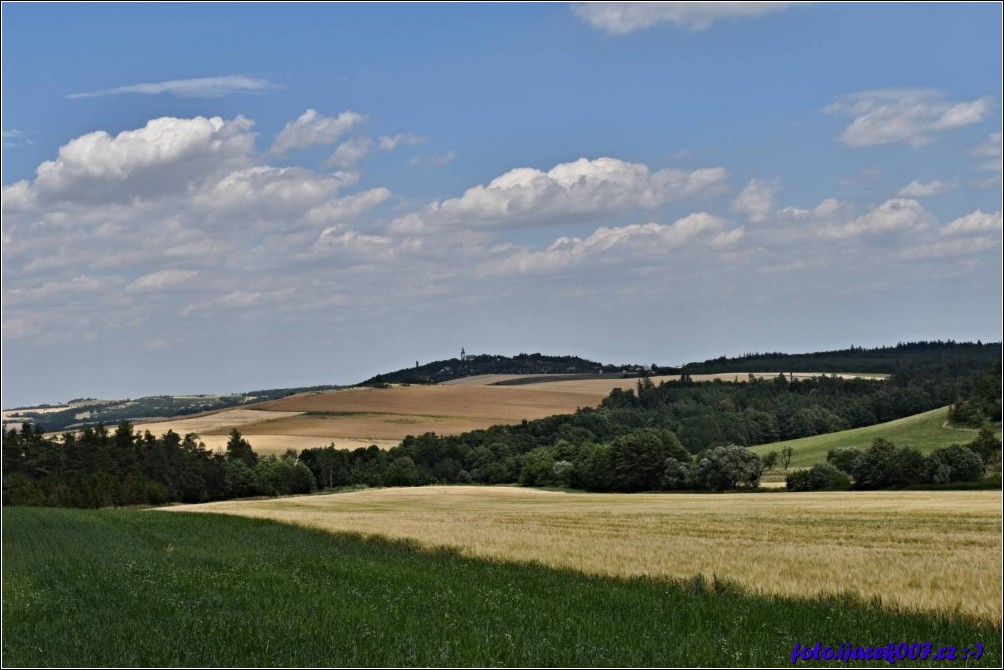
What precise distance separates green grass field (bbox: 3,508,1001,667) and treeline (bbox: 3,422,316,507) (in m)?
98.6

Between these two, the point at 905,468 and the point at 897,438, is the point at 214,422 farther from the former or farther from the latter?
the point at 905,468

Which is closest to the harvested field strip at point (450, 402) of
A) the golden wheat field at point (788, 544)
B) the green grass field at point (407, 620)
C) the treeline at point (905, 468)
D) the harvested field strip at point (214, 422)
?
the harvested field strip at point (214, 422)

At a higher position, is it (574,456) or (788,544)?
(788,544)

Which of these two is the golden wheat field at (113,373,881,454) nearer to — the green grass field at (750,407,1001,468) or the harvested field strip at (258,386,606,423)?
the harvested field strip at (258,386,606,423)

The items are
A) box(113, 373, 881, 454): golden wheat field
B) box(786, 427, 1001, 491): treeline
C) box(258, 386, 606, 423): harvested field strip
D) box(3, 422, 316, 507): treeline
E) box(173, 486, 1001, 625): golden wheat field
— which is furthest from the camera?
box(258, 386, 606, 423): harvested field strip

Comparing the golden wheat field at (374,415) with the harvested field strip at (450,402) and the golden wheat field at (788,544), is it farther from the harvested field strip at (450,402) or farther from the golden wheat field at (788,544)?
the golden wheat field at (788,544)

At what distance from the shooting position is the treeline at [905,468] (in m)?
80.9

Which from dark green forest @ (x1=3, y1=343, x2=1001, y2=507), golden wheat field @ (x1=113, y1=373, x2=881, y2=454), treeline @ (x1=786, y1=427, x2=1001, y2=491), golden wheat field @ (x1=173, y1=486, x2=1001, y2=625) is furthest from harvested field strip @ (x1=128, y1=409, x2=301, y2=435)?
golden wheat field @ (x1=173, y1=486, x2=1001, y2=625)

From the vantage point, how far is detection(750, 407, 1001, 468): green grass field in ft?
353

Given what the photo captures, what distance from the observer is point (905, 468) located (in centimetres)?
8200

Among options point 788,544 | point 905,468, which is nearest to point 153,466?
point 905,468

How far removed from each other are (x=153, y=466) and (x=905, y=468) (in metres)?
86.6

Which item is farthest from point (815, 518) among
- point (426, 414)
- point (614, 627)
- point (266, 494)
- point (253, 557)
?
point (426, 414)

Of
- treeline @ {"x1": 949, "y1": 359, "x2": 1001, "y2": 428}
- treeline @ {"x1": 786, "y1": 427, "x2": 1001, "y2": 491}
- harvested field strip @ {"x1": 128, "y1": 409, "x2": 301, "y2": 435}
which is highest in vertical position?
harvested field strip @ {"x1": 128, "y1": 409, "x2": 301, "y2": 435}
